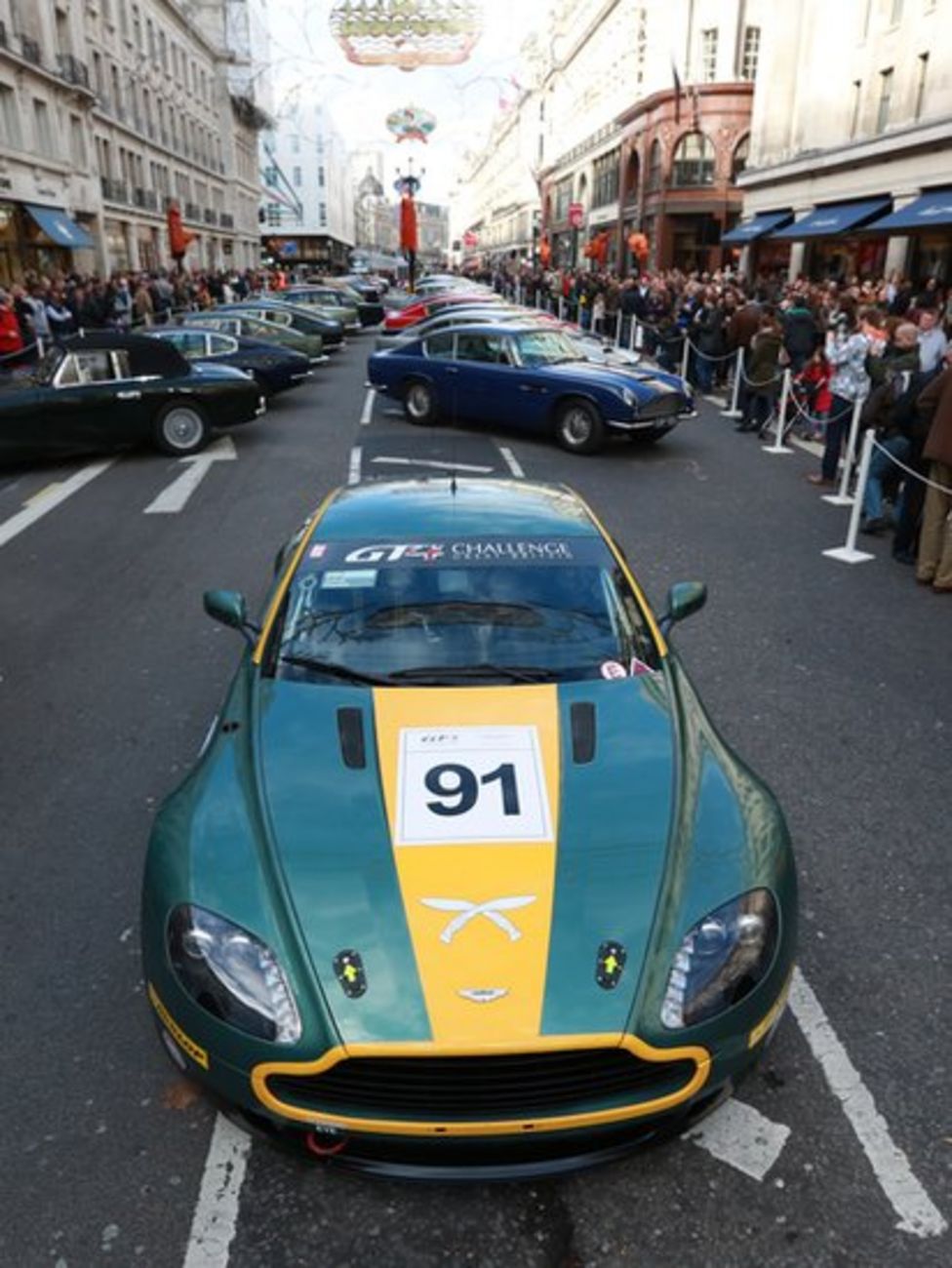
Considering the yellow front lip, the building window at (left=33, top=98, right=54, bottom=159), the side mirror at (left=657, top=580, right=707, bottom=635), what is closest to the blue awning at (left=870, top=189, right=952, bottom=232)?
the side mirror at (left=657, top=580, right=707, bottom=635)

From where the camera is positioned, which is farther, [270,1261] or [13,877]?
[13,877]

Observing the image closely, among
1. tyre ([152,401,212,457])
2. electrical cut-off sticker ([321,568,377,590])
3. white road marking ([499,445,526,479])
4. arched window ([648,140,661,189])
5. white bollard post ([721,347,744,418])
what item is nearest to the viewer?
electrical cut-off sticker ([321,568,377,590])

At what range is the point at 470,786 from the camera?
127 inches

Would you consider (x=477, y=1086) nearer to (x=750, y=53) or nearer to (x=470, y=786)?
(x=470, y=786)

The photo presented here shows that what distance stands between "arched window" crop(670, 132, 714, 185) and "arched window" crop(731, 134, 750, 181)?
1.09 meters

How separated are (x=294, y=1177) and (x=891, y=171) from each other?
3266 cm

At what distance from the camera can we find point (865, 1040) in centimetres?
332

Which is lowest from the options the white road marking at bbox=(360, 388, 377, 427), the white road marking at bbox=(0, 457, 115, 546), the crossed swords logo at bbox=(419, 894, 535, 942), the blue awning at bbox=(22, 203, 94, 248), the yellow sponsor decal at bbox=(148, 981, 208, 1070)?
the white road marking at bbox=(0, 457, 115, 546)

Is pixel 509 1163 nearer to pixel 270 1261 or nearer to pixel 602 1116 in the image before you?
pixel 602 1116

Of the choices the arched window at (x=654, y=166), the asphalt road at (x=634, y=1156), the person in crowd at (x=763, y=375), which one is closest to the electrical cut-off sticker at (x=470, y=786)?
the asphalt road at (x=634, y=1156)

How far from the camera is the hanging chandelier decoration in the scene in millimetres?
20688

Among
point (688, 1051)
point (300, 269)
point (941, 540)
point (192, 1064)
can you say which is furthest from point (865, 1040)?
point (300, 269)

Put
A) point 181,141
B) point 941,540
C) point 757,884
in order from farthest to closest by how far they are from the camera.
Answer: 1. point 181,141
2. point 941,540
3. point 757,884

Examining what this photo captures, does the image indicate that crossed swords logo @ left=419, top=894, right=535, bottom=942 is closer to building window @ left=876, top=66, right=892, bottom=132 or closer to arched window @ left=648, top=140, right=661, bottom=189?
building window @ left=876, top=66, right=892, bottom=132
